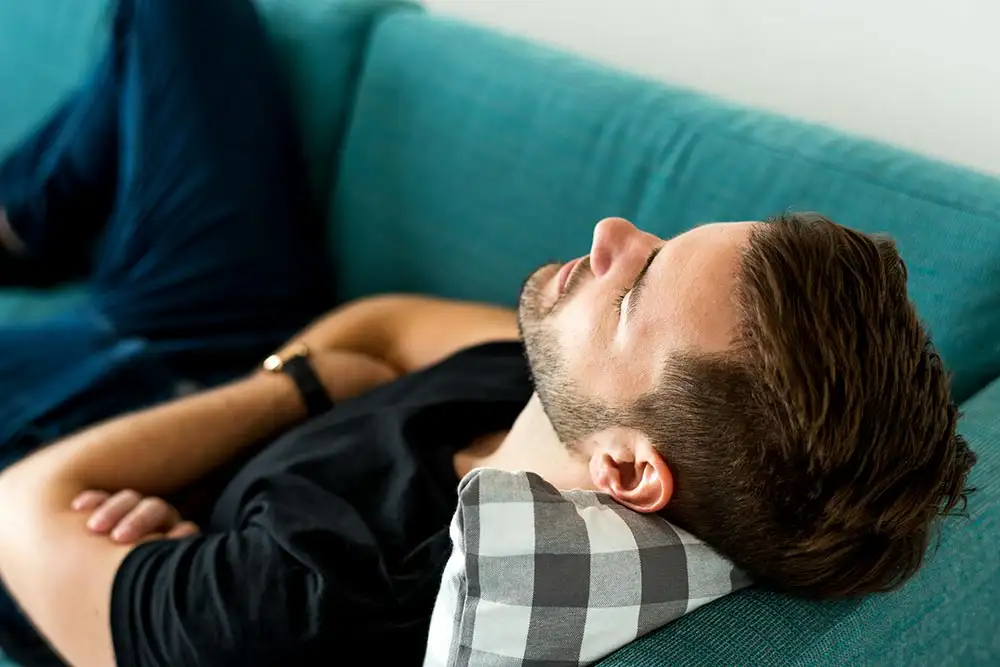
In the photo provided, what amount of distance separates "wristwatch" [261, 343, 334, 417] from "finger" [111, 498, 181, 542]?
0.84ft

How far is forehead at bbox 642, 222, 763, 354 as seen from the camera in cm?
79

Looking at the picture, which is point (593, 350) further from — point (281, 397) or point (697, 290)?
point (281, 397)

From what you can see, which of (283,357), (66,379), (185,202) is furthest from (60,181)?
(283,357)

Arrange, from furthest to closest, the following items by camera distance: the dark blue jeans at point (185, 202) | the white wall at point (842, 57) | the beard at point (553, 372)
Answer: the dark blue jeans at point (185, 202)
the white wall at point (842, 57)
the beard at point (553, 372)

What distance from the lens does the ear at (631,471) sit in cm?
80

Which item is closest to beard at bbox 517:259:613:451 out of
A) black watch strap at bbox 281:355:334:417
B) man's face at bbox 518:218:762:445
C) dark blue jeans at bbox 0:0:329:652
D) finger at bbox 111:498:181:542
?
man's face at bbox 518:218:762:445

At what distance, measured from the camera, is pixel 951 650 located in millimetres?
768

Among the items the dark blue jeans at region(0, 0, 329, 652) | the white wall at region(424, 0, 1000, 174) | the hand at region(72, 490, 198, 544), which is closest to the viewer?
the hand at region(72, 490, 198, 544)

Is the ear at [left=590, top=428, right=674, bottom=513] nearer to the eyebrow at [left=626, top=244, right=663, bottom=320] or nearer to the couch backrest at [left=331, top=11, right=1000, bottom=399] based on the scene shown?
the eyebrow at [left=626, top=244, right=663, bottom=320]

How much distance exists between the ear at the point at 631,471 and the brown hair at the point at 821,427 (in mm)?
28

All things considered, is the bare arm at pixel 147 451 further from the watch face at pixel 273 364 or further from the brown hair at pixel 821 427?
the brown hair at pixel 821 427

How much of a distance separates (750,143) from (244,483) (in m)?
0.77

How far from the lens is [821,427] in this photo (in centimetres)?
71

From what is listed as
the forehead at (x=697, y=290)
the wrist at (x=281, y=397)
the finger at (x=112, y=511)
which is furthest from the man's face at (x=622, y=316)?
the finger at (x=112, y=511)
